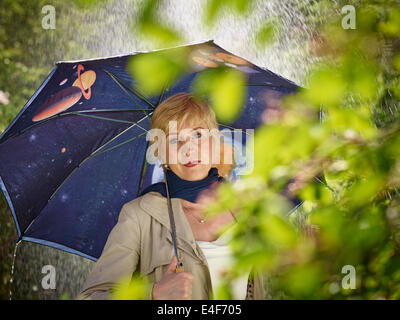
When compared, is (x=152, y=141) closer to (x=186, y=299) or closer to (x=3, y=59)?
(x=186, y=299)

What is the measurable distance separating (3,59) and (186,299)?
388cm

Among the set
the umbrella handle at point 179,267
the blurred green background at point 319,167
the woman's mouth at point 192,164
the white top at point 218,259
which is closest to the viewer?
the blurred green background at point 319,167

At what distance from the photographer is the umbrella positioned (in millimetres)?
1825

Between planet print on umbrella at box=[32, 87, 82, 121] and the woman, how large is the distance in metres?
0.35

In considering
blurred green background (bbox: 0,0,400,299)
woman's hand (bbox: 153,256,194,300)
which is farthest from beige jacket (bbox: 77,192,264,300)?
blurred green background (bbox: 0,0,400,299)

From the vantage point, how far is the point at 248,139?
81.2 inches

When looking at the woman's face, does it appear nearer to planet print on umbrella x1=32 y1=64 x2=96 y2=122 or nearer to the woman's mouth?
the woman's mouth

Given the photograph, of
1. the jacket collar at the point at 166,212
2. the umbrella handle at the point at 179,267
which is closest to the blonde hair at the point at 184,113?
the jacket collar at the point at 166,212

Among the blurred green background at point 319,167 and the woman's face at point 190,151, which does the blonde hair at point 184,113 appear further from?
the blurred green background at point 319,167

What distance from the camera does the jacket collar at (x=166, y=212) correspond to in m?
1.71

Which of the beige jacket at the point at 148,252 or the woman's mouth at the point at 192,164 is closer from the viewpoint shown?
the beige jacket at the point at 148,252

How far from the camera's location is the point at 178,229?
172 centimetres

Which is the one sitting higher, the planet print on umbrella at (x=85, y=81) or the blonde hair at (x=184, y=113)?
the planet print on umbrella at (x=85, y=81)
